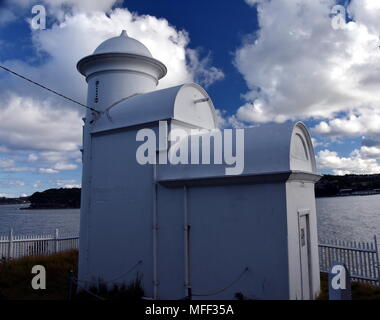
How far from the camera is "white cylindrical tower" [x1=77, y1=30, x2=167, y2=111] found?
34.4ft

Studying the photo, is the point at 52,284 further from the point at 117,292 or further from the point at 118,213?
the point at 118,213

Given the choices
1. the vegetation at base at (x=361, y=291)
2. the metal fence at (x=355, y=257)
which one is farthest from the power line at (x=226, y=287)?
the metal fence at (x=355, y=257)

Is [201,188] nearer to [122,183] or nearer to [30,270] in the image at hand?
[122,183]

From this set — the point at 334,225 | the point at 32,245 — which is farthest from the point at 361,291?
the point at 334,225

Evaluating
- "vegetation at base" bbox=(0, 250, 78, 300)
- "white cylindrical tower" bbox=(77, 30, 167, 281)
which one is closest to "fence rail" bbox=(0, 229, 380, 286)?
"vegetation at base" bbox=(0, 250, 78, 300)

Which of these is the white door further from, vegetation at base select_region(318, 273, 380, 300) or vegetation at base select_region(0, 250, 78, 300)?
vegetation at base select_region(0, 250, 78, 300)

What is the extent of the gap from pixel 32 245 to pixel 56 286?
19.6 feet

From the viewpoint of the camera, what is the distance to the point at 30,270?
491 inches

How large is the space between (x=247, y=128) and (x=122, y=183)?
3928 mm

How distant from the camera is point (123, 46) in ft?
34.9

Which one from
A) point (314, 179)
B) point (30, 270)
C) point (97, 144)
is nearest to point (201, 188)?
point (314, 179)

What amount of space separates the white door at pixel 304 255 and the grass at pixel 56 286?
0.95m

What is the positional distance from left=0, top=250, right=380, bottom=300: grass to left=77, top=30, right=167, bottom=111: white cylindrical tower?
5607 millimetres

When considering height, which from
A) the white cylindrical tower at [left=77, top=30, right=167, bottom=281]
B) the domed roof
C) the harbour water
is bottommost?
the harbour water
